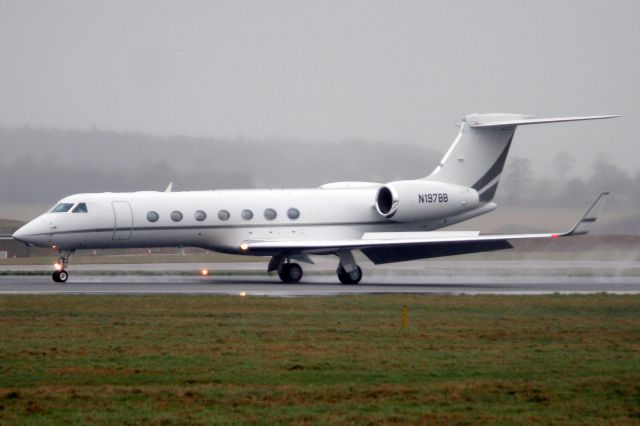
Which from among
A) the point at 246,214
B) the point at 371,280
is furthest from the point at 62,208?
the point at 371,280

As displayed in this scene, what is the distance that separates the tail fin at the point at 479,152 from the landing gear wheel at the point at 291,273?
6.80 m

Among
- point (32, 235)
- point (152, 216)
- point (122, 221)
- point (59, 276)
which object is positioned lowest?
point (59, 276)

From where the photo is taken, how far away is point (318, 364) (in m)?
15.8

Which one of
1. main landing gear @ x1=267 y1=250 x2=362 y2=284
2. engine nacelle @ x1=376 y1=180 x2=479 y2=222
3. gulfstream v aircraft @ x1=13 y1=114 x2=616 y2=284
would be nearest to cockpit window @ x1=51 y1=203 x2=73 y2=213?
gulfstream v aircraft @ x1=13 y1=114 x2=616 y2=284

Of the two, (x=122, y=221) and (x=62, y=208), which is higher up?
(x=62, y=208)

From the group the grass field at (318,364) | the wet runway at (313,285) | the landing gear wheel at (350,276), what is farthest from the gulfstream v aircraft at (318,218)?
the grass field at (318,364)

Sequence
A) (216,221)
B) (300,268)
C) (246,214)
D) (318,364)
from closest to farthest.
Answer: (318,364) → (216,221) → (300,268) → (246,214)

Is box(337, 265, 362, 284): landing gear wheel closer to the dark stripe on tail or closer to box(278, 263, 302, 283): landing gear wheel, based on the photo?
→ box(278, 263, 302, 283): landing gear wheel

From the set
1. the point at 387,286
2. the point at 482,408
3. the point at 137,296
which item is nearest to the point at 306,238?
the point at 387,286

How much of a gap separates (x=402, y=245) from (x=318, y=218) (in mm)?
4473

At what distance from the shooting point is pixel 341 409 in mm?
12281

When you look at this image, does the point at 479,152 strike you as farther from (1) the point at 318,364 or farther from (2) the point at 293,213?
(1) the point at 318,364

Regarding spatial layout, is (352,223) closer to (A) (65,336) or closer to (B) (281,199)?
(B) (281,199)

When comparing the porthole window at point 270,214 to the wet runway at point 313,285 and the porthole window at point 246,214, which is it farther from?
the wet runway at point 313,285
